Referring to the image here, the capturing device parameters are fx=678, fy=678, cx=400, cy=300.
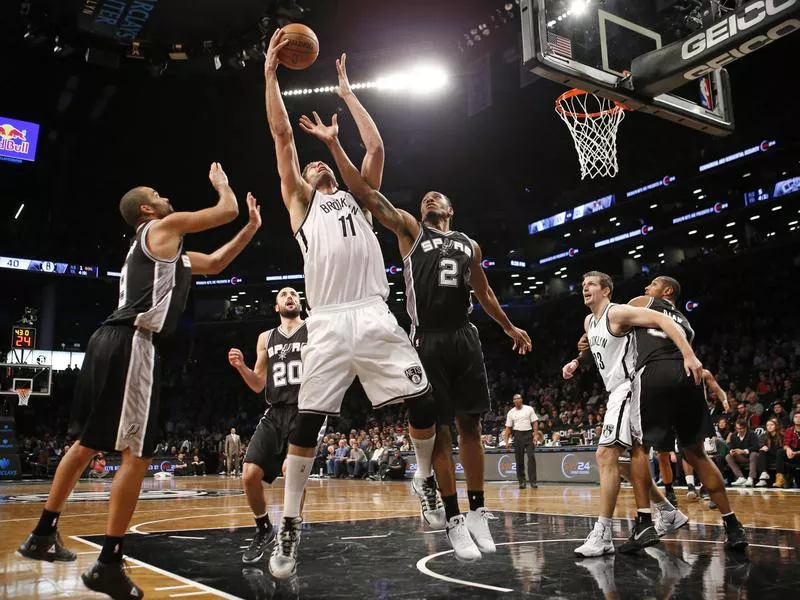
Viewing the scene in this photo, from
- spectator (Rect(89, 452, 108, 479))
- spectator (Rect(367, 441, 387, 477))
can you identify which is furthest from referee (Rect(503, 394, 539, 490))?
spectator (Rect(89, 452, 108, 479))

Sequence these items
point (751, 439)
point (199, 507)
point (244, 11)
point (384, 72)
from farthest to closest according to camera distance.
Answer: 1. point (384, 72)
2. point (244, 11)
3. point (751, 439)
4. point (199, 507)

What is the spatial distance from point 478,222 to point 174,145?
51.7ft

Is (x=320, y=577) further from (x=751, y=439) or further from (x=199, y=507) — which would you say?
(x=751, y=439)

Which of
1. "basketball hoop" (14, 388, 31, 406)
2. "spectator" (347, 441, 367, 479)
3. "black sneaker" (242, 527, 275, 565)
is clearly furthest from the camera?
"basketball hoop" (14, 388, 31, 406)

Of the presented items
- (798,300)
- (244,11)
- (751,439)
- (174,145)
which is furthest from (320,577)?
(174,145)

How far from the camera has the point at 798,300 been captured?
20.6 m

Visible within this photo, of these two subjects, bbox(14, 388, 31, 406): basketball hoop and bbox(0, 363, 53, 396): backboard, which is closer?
bbox(14, 388, 31, 406): basketball hoop

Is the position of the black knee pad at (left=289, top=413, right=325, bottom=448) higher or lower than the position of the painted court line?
higher

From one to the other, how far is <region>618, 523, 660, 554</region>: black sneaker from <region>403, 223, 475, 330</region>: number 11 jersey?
2.00 m

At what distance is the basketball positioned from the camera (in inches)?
175

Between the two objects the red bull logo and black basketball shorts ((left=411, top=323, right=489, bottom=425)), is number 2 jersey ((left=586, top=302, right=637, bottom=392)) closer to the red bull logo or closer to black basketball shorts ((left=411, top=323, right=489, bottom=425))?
black basketball shorts ((left=411, top=323, right=489, bottom=425))

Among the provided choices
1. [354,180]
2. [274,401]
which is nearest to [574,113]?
[274,401]

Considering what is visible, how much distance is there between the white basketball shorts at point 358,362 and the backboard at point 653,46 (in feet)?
14.5

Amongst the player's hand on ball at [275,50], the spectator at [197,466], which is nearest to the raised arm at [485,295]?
the player's hand on ball at [275,50]
